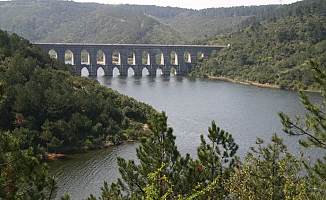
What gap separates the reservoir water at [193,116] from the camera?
24641mm

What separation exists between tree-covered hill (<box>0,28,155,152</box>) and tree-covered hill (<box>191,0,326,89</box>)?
105 ft

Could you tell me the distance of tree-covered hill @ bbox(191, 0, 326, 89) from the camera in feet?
211

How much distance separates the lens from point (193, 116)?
4091 cm

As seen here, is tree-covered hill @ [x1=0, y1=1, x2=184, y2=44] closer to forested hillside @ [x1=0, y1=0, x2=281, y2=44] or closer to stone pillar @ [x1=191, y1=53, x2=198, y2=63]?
forested hillside @ [x1=0, y1=0, x2=281, y2=44]

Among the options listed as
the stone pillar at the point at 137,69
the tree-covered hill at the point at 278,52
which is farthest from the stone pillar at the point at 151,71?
the tree-covered hill at the point at 278,52

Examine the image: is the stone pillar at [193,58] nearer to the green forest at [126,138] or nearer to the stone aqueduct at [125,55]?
the stone aqueduct at [125,55]

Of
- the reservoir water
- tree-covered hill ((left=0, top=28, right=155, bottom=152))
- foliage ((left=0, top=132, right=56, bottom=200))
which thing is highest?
foliage ((left=0, top=132, right=56, bottom=200))

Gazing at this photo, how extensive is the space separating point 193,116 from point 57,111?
14.9 m

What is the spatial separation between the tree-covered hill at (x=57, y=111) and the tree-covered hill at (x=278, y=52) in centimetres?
3188

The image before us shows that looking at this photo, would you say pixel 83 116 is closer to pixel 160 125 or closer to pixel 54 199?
pixel 54 199

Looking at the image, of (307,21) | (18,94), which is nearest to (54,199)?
(18,94)

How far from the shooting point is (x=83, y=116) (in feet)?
103

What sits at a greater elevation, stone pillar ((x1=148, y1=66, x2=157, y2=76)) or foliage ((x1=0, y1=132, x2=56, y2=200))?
foliage ((x1=0, y1=132, x2=56, y2=200))

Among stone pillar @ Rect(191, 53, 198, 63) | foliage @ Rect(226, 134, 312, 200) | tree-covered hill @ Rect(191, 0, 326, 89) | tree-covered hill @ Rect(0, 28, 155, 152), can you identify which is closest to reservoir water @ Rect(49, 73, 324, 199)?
tree-covered hill @ Rect(0, 28, 155, 152)
